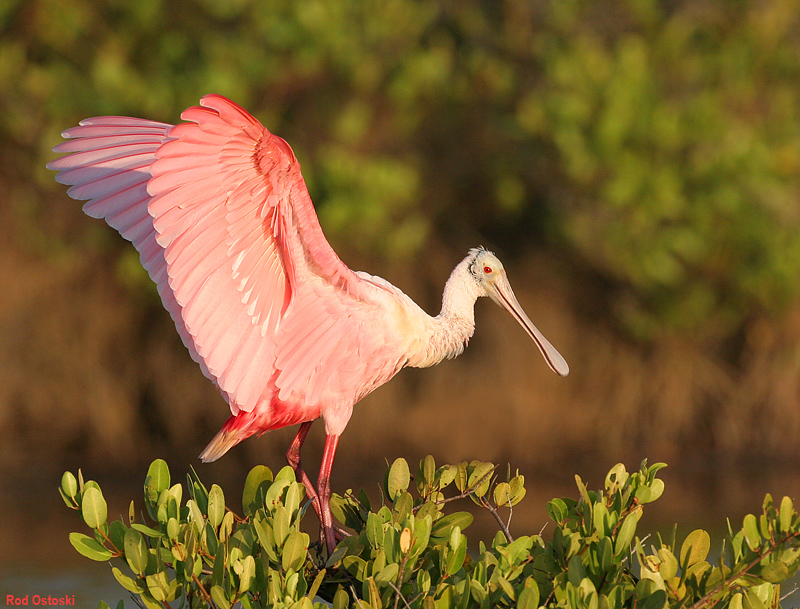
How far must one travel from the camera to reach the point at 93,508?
2518mm

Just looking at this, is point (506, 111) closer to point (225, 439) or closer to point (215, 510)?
point (225, 439)

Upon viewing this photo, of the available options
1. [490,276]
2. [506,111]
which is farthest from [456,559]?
[506,111]

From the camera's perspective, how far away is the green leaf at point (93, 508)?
251 centimetres

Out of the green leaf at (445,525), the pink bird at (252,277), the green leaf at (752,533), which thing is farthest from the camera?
the pink bird at (252,277)

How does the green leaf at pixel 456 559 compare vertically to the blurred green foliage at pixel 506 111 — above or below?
below

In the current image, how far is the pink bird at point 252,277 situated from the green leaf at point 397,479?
19.1 inches

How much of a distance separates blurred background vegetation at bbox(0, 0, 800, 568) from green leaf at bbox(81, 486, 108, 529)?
5.26 m

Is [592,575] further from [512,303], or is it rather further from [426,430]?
[426,430]

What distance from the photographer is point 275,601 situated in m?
2.30

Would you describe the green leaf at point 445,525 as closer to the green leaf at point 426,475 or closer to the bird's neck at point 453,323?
the green leaf at point 426,475

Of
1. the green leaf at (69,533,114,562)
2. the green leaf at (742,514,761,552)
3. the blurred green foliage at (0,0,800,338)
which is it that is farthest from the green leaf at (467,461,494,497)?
the blurred green foliage at (0,0,800,338)

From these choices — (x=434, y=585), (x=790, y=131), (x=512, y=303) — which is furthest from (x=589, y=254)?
(x=434, y=585)

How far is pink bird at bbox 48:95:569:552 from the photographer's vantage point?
121 inches
